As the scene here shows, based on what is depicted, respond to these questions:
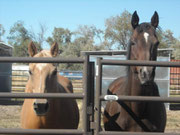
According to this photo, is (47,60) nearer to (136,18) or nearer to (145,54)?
(145,54)

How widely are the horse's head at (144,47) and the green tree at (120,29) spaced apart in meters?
27.8

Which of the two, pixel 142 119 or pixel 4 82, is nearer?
pixel 142 119

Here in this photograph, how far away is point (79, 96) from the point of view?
2691mm

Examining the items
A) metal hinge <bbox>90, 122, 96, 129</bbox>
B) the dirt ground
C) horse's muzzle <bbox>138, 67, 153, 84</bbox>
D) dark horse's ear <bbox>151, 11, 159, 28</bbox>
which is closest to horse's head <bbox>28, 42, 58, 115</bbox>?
metal hinge <bbox>90, 122, 96, 129</bbox>

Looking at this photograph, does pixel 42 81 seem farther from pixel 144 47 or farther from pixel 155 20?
pixel 155 20

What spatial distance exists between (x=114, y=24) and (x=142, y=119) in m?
30.5

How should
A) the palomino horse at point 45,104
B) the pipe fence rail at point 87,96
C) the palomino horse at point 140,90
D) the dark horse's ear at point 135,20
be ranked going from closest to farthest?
the pipe fence rail at point 87,96, the palomino horse at point 45,104, the palomino horse at point 140,90, the dark horse's ear at point 135,20

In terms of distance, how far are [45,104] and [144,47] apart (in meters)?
1.41

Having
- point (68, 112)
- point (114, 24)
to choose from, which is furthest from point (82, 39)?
point (68, 112)

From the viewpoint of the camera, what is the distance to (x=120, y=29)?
104 ft

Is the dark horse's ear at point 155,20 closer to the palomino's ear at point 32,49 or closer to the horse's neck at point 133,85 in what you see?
the horse's neck at point 133,85

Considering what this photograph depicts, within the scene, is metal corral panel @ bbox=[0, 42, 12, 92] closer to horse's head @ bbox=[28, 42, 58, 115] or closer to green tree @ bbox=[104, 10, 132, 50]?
horse's head @ bbox=[28, 42, 58, 115]

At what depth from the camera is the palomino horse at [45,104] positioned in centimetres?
301

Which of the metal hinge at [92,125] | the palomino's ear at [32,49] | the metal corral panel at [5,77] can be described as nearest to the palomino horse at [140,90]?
the metal hinge at [92,125]
